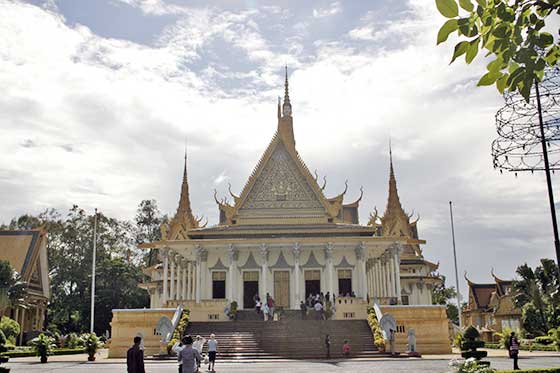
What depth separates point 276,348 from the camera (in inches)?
921

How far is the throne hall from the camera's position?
31.8m

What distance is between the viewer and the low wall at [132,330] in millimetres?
25391

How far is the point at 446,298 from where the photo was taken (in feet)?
242

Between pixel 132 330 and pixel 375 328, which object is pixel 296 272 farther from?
pixel 132 330

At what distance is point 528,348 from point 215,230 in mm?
17624

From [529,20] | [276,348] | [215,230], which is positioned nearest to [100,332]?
[215,230]

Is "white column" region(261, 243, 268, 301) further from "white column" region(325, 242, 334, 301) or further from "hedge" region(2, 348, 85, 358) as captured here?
"hedge" region(2, 348, 85, 358)

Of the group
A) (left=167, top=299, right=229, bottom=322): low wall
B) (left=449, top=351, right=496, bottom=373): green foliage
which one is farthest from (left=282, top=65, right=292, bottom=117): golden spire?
(left=449, top=351, right=496, bottom=373): green foliage

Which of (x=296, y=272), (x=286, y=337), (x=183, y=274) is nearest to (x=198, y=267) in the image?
(x=183, y=274)

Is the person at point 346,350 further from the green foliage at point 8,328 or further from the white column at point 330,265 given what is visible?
the green foliage at point 8,328

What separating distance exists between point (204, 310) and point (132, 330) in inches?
179

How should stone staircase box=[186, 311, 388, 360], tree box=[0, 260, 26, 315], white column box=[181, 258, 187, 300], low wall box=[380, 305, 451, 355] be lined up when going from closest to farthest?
stone staircase box=[186, 311, 388, 360] → low wall box=[380, 305, 451, 355] → tree box=[0, 260, 26, 315] → white column box=[181, 258, 187, 300]

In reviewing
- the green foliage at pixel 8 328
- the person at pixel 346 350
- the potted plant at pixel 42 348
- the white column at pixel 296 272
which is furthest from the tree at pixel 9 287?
the person at pixel 346 350

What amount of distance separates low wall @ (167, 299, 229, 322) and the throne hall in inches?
1.9
